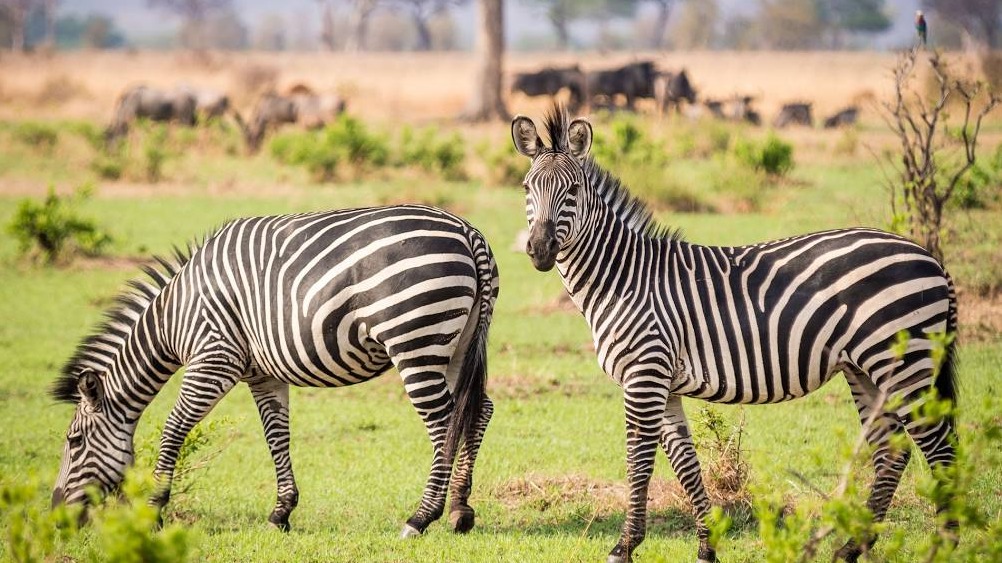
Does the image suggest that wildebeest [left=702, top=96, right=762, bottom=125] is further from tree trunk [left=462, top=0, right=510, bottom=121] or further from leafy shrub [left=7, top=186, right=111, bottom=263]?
leafy shrub [left=7, top=186, right=111, bottom=263]

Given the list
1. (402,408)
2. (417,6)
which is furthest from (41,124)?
(417,6)

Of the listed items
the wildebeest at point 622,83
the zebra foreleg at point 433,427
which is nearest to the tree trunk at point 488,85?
the wildebeest at point 622,83

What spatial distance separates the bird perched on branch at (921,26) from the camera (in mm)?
8460

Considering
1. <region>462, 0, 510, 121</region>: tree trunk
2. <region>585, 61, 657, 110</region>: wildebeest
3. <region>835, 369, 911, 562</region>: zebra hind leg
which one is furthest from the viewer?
<region>585, 61, 657, 110</region>: wildebeest

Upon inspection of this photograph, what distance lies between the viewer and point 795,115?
27531 mm

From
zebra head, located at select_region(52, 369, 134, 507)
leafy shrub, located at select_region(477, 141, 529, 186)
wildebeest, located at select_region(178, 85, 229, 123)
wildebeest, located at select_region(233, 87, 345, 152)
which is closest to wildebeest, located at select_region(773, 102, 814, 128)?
leafy shrub, located at select_region(477, 141, 529, 186)

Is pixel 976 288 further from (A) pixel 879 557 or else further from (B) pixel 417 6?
(B) pixel 417 6

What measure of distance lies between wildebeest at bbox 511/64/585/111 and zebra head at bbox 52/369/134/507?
29.6 m

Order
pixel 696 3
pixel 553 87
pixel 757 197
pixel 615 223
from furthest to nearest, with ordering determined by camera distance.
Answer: pixel 696 3 → pixel 553 87 → pixel 757 197 → pixel 615 223

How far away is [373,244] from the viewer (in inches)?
225

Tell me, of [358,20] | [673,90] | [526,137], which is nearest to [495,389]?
→ [526,137]

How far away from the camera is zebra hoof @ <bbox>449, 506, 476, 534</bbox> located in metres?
6.02

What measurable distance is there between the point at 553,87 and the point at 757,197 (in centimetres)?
1842

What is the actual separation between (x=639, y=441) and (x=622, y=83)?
Answer: 29.3 metres
